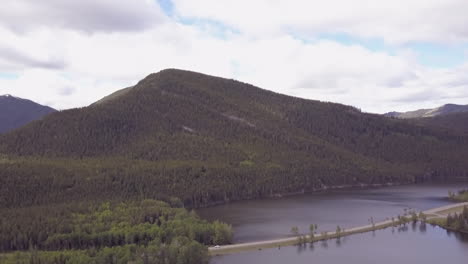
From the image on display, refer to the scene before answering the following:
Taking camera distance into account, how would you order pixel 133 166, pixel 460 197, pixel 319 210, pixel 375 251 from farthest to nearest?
pixel 133 166 < pixel 460 197 < pixel 319 210 < pixel 375 251

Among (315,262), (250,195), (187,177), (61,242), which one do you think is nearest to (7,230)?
(61,242)

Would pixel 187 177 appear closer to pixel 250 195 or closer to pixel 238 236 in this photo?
pixel 250 195

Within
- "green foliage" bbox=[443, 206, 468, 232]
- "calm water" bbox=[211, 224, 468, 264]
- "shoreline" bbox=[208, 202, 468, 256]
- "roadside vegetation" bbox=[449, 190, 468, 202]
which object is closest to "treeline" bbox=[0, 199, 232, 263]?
"shoreline" bbox=[208, 202, 468, 256]

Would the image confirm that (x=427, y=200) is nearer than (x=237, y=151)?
Yes

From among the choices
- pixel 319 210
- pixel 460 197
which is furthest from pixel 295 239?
pixel 460 197

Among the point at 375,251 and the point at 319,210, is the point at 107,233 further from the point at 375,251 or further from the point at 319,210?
the point at 319,210

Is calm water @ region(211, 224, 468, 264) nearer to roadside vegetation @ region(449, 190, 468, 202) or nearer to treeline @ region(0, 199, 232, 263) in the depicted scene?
treeline @ region(0, 199, 232, 263)
